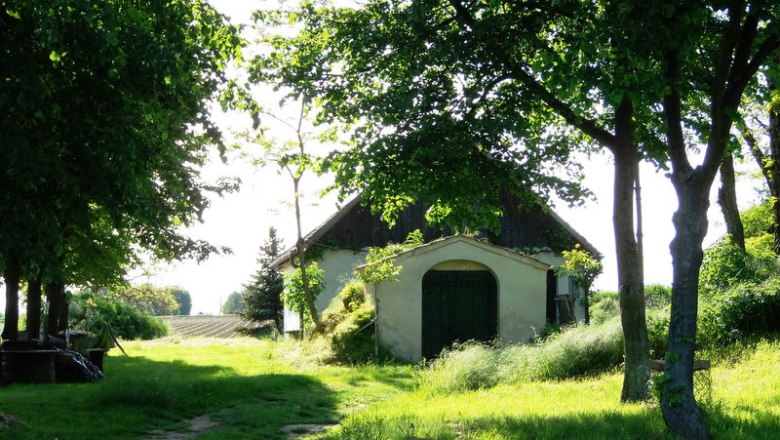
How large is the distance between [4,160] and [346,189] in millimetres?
5823

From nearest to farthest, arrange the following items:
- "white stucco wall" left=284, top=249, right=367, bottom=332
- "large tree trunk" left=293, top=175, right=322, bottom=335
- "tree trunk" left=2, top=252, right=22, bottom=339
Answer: "tree trunk" left=2, top=252, right=22, bottom=339 → "large tree trunk" left=293, top=175, right=322, bottom=335 → "white stucco wall" left=284, top=249, right=367, bottom=332

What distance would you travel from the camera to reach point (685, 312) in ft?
28.1

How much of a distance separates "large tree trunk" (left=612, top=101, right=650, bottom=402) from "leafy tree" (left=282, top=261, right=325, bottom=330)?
15212 mm

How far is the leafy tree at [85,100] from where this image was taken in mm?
8773

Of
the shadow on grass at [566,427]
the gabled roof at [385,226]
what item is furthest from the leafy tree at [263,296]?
the shadow on grass at [566,427]

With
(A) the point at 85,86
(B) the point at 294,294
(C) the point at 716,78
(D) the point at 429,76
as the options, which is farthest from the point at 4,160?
(B) the point at 294,294

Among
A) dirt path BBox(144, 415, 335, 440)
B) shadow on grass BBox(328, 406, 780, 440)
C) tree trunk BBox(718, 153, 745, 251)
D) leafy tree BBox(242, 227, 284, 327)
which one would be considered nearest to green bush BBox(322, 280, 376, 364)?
dirt path BBox(144, 415, 335, 440)

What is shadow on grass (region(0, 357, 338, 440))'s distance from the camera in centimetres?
1108

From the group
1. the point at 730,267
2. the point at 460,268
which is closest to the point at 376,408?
the point at 730,267

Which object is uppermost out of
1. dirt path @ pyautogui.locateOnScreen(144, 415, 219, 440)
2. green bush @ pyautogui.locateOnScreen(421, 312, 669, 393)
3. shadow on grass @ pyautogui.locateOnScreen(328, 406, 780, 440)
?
green bush @ pyautogui.locateOnScreen(421, 312, 669, 393)

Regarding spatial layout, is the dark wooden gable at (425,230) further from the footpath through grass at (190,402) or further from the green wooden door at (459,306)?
the footpath through grass at (190,402)

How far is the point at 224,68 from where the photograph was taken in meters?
11.1

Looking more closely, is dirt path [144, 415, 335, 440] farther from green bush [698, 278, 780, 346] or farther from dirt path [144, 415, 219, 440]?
green bush [698, 278, 780, 346]

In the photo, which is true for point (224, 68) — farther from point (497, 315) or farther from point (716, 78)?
point (497, 315)
